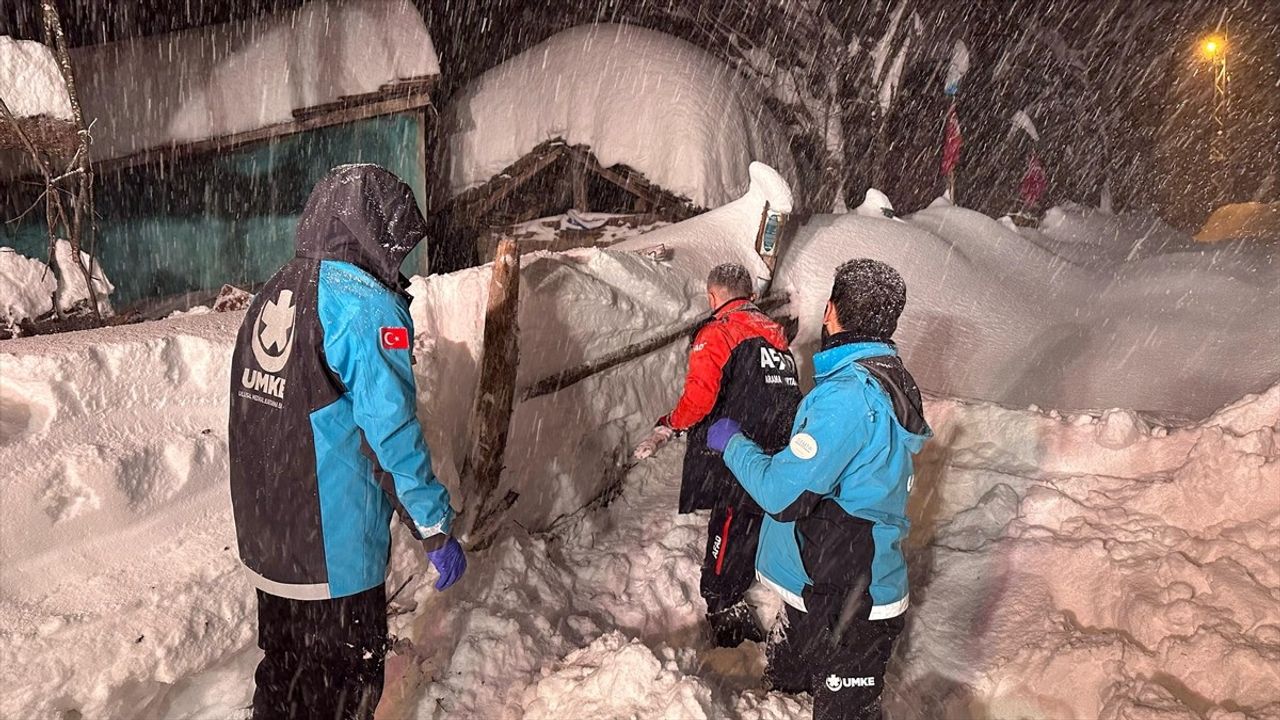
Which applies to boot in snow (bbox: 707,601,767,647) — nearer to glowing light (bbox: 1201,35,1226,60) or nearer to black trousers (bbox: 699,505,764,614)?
black trousers (bbox: 699,505,764,614)

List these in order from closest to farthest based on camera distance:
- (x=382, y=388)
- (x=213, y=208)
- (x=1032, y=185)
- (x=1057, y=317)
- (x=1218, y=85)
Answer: (x=382, y=388), (x=213, y=208), (x=1057, y=317), (x=1032, y=185), (x=1218, y=85)

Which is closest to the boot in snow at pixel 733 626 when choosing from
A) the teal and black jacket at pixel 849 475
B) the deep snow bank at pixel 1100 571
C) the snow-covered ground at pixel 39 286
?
the deep snow bank at pixel 1100 571

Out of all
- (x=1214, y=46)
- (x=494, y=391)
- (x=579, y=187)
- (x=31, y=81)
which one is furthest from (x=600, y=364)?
(x=1214, y=46)

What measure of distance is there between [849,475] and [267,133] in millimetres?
6156

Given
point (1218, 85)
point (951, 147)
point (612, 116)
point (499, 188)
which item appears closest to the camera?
point (499, 188)

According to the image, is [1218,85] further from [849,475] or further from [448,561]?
[448,561]

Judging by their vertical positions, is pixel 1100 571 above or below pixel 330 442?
below

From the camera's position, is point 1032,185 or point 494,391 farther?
point 1032,185

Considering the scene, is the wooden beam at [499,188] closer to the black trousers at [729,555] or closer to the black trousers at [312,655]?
the black trousers at [729,555]

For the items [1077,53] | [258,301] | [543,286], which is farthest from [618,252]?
[1077,53]

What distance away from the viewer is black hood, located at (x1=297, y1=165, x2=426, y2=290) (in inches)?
78.0

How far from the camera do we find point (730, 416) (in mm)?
3266

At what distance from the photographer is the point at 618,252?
16.2ft

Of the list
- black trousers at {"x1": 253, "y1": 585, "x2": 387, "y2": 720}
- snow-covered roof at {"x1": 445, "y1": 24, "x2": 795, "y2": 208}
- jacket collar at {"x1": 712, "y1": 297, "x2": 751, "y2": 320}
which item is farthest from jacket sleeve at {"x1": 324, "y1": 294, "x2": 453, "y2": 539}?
snow-covered roof at {"x1": 445, "y1": 24, "x2": 795, "y2": 208}
